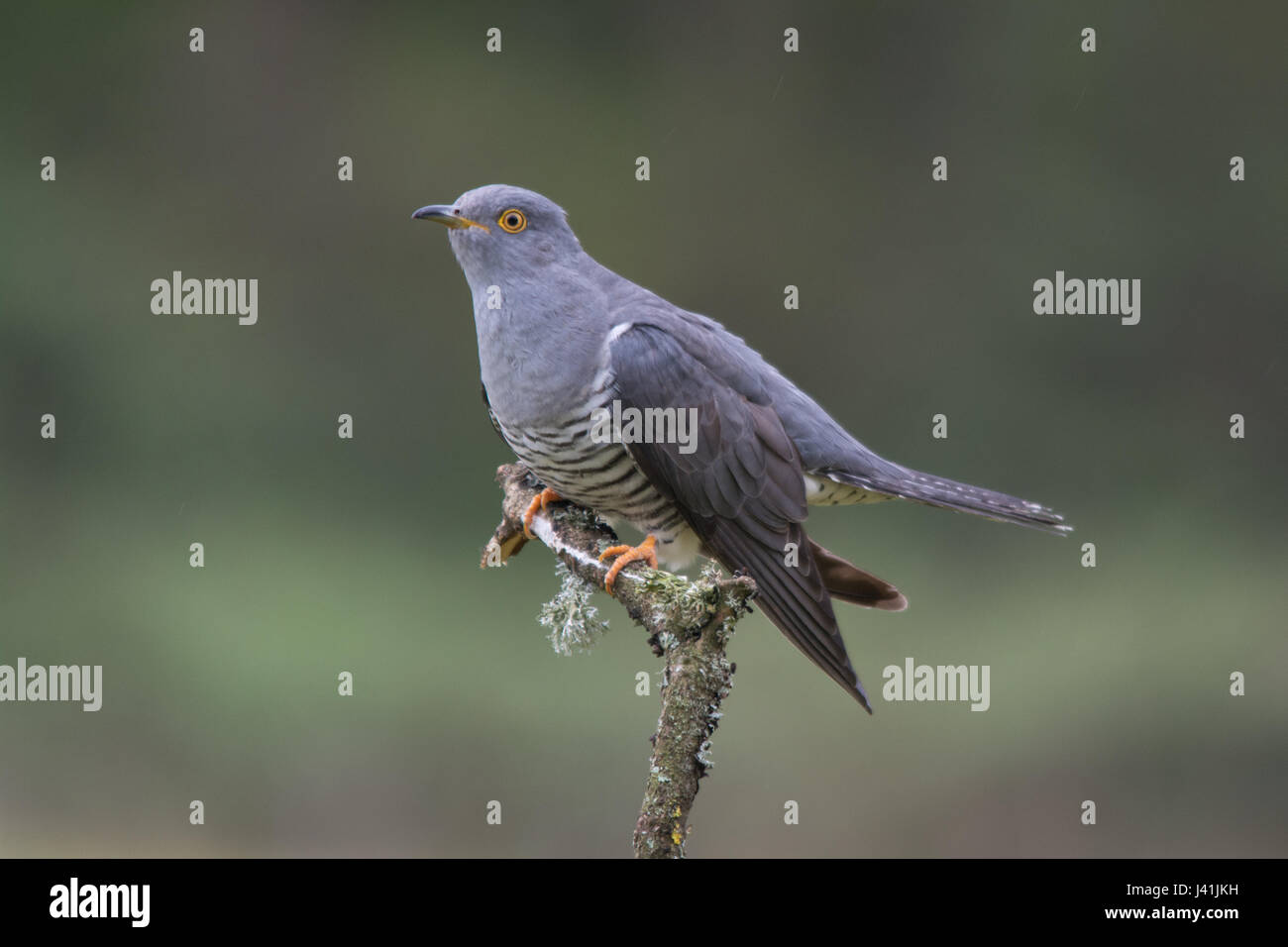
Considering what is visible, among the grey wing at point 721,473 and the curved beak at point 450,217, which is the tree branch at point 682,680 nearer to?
the grey wing at point 721,473

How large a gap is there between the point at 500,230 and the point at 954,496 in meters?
1.39

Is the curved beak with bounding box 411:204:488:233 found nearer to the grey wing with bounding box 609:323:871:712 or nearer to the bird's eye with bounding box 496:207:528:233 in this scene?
the bird's eye with bounding box 496:207:528:233

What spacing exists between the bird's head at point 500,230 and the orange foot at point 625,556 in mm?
774

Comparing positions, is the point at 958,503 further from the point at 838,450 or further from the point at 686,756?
the point at 686,756

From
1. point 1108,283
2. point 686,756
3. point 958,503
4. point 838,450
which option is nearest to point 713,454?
point 838,450

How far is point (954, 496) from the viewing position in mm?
3334

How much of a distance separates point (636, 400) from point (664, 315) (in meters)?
0.31

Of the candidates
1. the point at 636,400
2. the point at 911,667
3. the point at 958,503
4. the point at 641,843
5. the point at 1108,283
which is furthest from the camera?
the point at 1108,283

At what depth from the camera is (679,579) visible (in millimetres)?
2311

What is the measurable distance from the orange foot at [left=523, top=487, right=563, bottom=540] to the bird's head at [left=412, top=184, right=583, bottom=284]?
587 millimetres

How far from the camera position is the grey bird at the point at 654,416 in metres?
3.06

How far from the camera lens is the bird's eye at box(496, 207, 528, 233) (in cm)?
321
